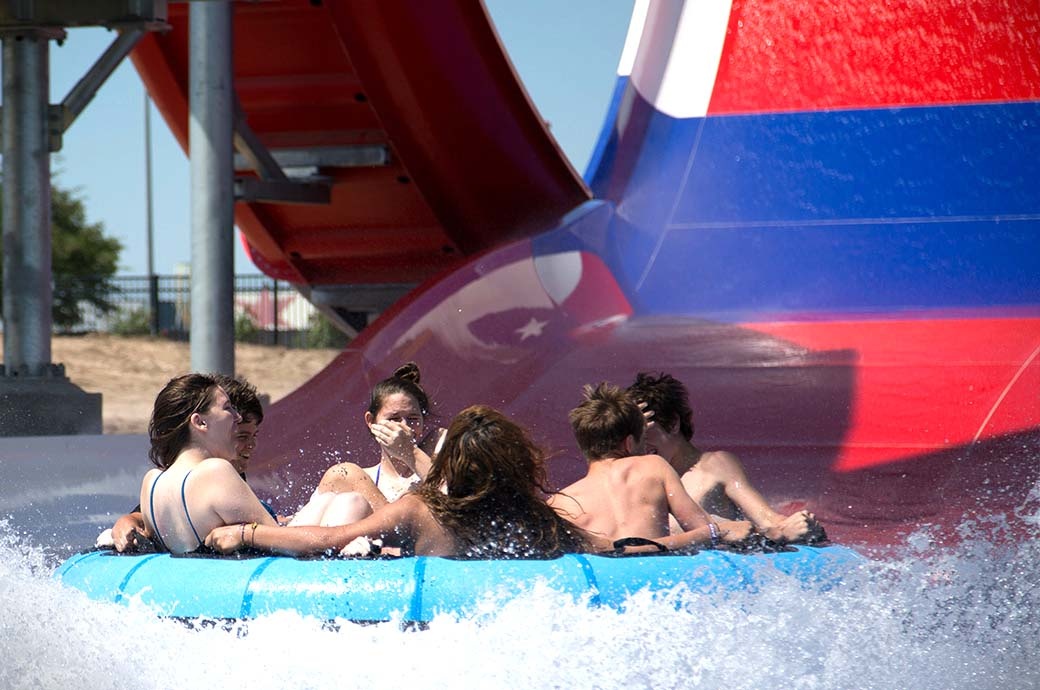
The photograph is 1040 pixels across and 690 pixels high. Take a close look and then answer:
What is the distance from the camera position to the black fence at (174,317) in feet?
66.0

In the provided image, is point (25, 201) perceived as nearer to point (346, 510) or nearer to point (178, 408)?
point (178, 408)

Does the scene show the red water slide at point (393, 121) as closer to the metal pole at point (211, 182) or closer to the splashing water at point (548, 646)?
the metal pole at point (211, 182)

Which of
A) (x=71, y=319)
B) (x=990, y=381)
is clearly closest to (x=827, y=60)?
(x=990, y=381)

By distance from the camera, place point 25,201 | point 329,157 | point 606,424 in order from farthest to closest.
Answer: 1. point 329,157
2. point 25,201
3. point 606,424

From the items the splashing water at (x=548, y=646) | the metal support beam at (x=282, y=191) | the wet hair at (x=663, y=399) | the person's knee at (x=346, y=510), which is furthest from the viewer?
the metal support beam at (x=282, y=191)

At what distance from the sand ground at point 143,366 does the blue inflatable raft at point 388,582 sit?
9871 mm

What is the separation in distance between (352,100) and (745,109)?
2348 millimetres

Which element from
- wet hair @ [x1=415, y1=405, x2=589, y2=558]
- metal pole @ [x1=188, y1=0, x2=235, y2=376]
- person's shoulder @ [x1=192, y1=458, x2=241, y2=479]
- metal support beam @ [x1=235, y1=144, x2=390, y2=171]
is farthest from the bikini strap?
metal support beam @ [x1=235, y1=144, x2=390, y2=171]

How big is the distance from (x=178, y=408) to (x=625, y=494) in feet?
3.63

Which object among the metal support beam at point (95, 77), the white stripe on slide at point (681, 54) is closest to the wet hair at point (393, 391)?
the white stripe on slide at point (681, 54)

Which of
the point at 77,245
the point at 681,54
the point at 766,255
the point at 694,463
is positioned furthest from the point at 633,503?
the point at 77,245

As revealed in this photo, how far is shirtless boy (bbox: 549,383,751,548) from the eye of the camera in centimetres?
350

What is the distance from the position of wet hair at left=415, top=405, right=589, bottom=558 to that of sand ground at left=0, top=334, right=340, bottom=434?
10.1 meters

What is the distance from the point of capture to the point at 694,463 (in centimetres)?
409
